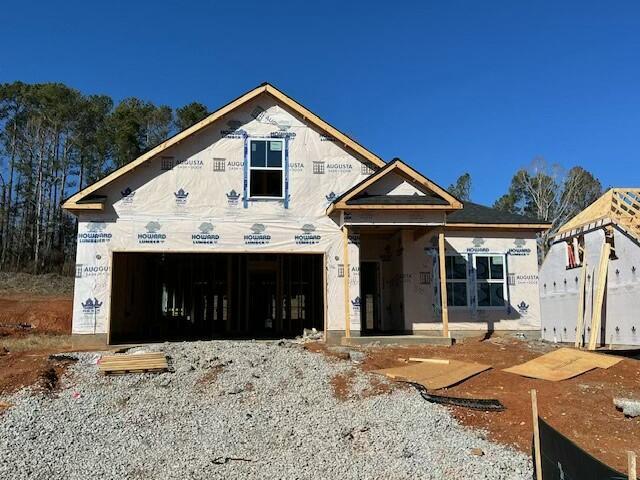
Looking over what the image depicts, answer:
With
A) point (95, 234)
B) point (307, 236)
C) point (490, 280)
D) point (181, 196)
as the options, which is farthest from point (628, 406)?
point (95, 234)

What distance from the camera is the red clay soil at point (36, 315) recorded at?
2489cm

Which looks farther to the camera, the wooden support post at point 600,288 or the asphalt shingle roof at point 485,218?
the wooden support post at point 600,288

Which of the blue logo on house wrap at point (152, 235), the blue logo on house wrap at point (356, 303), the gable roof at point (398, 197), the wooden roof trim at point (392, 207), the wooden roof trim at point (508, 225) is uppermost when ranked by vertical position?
the gable roof at point (398, 197)

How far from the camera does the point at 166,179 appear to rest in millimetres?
15750

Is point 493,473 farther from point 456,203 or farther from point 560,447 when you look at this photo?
point 456,203

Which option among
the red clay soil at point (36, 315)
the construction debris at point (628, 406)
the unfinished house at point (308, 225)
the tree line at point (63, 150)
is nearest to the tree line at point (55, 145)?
the tree line at point (63, 150)

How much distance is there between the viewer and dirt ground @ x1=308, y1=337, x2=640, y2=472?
7.66 meters

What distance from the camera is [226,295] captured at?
21.0 metres

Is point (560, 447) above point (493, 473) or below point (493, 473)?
above

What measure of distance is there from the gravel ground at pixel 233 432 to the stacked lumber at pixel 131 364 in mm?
241

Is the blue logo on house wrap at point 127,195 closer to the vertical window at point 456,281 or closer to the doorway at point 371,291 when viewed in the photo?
the doorway at point 371,291

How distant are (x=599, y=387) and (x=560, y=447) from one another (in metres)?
6.68

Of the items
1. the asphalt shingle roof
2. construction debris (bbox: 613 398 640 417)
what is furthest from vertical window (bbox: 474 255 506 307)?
construction debris (bbox: 613 398 640 417)

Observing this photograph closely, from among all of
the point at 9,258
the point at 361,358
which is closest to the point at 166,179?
the point at 361,358
